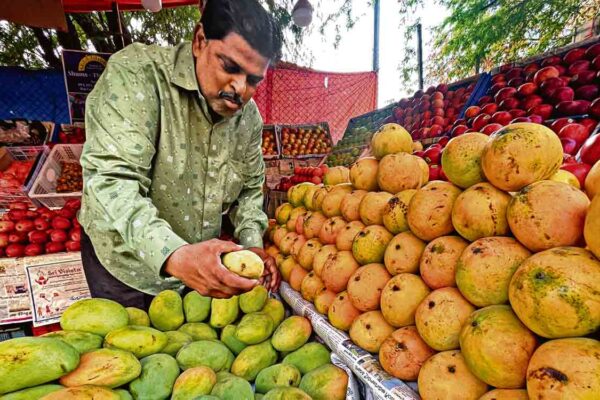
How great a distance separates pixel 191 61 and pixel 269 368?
155 centimetres

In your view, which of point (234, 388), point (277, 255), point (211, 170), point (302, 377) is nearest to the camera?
point (234, 388)

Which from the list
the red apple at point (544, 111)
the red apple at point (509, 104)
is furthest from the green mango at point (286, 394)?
the red apple at point (509, 104)

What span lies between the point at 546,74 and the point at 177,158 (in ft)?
12.0

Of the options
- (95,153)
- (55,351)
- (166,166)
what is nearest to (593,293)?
(55,351)

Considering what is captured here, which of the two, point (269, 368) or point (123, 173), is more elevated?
point (123, 173)

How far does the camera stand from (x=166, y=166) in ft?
6.01

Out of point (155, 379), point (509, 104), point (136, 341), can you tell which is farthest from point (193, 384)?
point (509, 104)

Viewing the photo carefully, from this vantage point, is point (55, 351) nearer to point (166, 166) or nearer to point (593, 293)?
point (166, 166)

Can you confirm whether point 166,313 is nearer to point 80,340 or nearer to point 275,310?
point 80,340

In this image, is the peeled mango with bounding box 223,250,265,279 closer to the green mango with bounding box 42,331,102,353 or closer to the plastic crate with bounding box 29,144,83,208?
the green mango with bounding box 42,331,102,353

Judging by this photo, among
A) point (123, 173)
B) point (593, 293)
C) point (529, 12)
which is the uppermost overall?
point (529, 12)

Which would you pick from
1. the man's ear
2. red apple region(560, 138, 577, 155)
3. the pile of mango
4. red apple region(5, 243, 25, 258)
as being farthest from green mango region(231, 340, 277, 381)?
red apple region(5, 243, 25, 258)

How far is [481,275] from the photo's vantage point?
2.93 feet

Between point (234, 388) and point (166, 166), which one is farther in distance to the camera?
point (166, 166)
